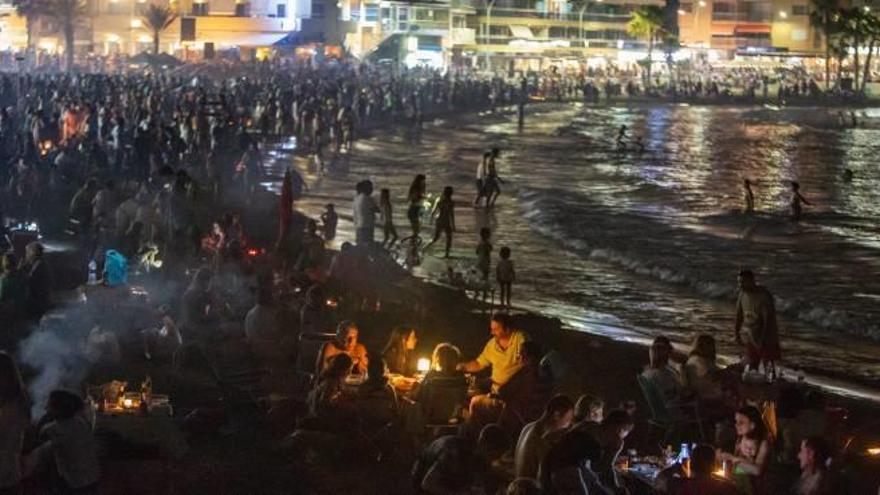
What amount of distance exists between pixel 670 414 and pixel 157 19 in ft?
242

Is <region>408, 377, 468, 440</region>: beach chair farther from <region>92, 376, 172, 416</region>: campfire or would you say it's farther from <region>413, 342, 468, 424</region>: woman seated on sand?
<region>92, 376, 172, 416</region>: campfire

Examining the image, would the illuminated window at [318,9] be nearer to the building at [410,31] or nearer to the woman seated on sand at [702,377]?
the building at [410,31]

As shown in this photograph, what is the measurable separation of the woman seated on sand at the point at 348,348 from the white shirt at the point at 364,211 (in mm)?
7485

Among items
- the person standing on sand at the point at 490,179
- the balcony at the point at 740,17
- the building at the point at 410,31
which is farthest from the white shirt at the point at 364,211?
the balcony at the point at 740,17

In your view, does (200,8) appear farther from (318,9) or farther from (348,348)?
(348,348)

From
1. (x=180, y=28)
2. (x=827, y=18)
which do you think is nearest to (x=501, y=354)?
(x=180, y=28)

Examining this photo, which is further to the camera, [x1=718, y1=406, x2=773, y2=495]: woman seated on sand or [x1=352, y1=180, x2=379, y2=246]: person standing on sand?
[x1=352, y1=180, x2=379, y2=246]: person standing on sand

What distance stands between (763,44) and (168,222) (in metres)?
130

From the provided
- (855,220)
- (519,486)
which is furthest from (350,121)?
(519,486)

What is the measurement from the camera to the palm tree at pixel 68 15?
67875 millimetres

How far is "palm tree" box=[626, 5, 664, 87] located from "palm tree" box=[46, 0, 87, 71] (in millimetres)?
54533

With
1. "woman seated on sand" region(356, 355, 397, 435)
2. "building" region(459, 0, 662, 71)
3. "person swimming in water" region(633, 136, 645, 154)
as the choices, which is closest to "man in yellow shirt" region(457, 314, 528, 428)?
"woman seated on sand" region(356, 355, 397, 435)

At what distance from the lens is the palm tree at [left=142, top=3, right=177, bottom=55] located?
78.8 metres

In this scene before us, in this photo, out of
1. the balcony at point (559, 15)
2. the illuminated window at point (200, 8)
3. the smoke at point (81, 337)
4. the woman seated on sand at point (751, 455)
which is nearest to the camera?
the woman seated on sand at point (751, 455)
